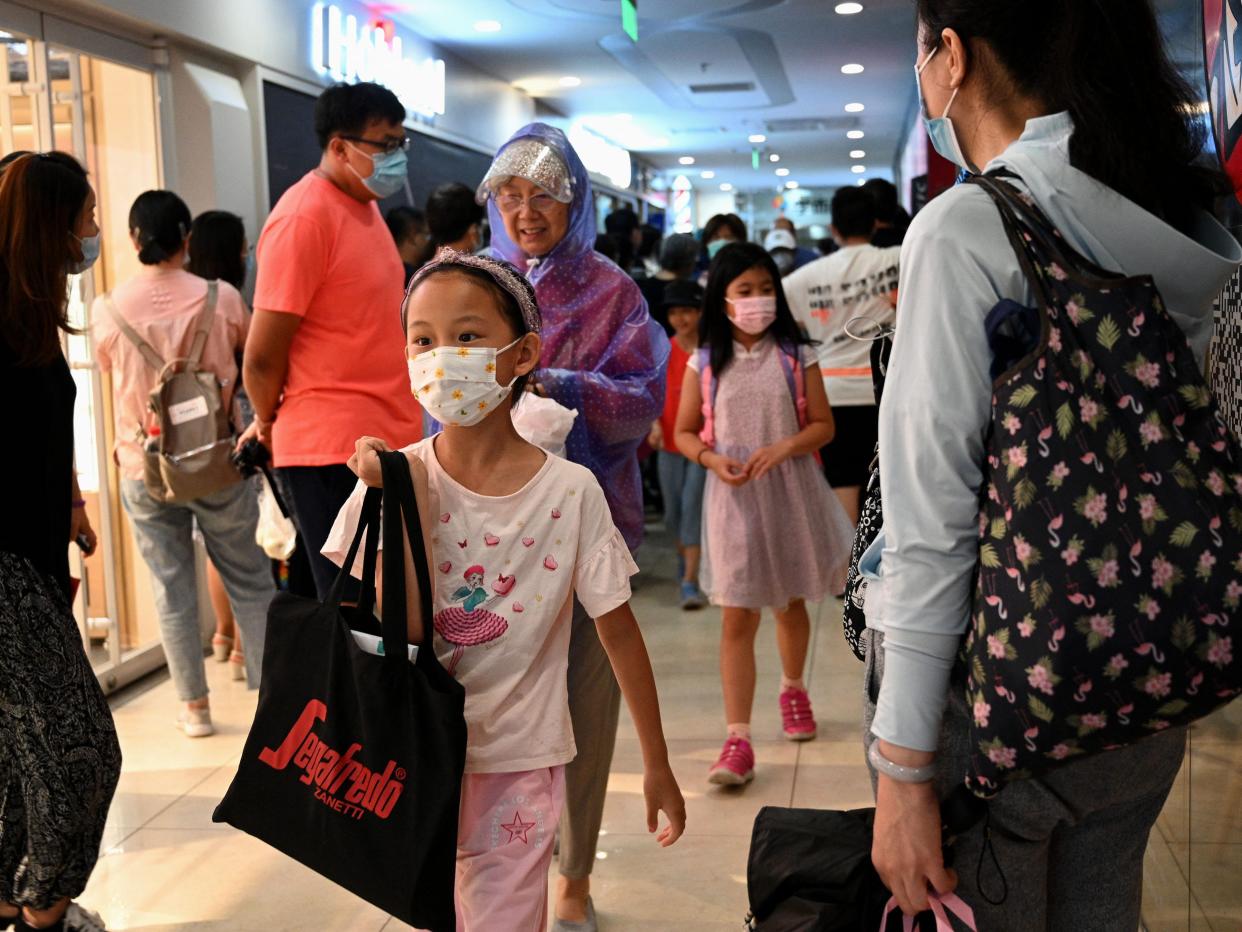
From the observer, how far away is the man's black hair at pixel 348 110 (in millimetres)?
3174

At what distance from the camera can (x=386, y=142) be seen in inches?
126

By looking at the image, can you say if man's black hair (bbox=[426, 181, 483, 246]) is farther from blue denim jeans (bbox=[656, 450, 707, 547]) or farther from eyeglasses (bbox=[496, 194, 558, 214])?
eyeglasses (bbox=[496, 194, 558, 214])

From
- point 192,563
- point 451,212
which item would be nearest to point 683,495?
point 451,212

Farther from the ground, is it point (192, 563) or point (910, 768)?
point (910, 768)

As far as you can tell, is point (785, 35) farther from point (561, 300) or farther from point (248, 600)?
point (561, 300)

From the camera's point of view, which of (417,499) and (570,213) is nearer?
(417,499)

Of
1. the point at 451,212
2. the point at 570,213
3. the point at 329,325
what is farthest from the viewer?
the point at 451,212

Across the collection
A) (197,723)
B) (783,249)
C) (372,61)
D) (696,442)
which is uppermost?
(372,61)

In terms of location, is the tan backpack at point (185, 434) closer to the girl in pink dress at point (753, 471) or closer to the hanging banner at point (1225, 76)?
the girl in pink dress at point (753, 471)

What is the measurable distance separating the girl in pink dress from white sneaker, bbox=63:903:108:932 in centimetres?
160

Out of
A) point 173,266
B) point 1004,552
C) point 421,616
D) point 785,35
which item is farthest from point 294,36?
point 1004,552

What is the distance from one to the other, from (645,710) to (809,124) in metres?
14.5

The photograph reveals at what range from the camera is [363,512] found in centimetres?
171

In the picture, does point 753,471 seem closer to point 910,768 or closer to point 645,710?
point 645,710
